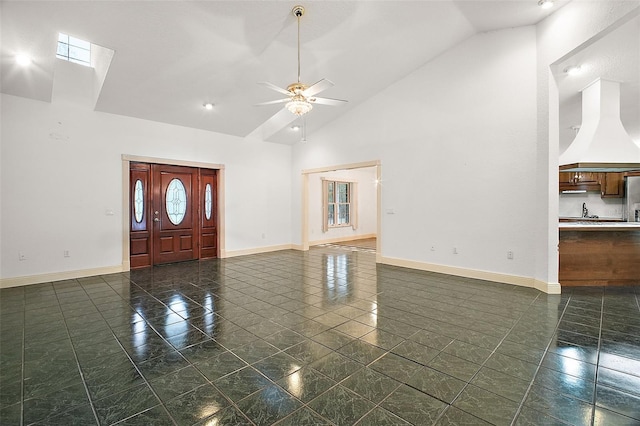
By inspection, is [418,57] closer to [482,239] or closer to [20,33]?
[482,239]

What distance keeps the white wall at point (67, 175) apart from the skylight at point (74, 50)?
31.7 inches

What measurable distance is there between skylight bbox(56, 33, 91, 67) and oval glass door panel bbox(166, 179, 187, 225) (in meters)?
2.58

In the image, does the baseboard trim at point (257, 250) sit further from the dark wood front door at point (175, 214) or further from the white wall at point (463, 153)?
the white wall at point (463, 153)

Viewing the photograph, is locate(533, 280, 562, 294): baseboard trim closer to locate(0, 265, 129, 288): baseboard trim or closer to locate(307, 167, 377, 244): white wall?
locate(307, 167, 377, 244): white wall

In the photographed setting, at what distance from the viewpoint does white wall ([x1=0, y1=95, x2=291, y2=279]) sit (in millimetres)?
4766

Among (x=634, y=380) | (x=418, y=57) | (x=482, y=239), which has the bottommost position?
(x=634, y=380)

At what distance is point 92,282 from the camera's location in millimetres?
5027

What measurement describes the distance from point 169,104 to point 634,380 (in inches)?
277

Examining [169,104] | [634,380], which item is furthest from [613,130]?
[169,104]

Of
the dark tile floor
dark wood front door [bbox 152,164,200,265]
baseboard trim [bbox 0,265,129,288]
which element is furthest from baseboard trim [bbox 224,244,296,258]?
the dark tile floor

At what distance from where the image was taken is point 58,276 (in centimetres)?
514

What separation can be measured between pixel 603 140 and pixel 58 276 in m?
9.26

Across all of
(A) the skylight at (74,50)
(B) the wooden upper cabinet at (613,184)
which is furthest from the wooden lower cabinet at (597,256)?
(A) the skylight at (74,50)

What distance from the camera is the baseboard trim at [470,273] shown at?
4.51 m
